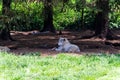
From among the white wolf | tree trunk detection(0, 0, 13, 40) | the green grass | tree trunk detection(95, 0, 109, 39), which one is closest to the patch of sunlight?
the green grass

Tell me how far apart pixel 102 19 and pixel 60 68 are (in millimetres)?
8789

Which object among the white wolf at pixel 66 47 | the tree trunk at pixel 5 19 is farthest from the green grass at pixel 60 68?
the tree trunk at pixel 5 19

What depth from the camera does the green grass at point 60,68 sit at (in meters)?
7.13

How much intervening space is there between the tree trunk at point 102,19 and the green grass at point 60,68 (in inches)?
244

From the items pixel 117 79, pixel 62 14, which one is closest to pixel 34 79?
pixel 117 79

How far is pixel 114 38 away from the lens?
1691cm

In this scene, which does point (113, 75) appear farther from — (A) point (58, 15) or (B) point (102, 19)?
(A) point (58, 15)

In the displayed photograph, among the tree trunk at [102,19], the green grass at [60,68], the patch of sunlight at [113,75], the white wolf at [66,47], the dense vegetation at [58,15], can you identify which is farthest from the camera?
the tree trunk at [102,19]

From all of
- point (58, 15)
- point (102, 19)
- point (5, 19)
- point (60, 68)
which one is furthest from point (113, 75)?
point (58, 15)

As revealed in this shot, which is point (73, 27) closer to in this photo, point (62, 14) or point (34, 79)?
point (62, 14)

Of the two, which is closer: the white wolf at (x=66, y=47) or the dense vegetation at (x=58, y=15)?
the white wolf at (x=66, y=47)

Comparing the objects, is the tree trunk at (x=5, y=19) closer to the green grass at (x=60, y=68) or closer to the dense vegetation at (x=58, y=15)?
the dense vegetation at (x=58, y=15)

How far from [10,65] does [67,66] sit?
1.32m

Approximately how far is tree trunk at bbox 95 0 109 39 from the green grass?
6.20 meters
